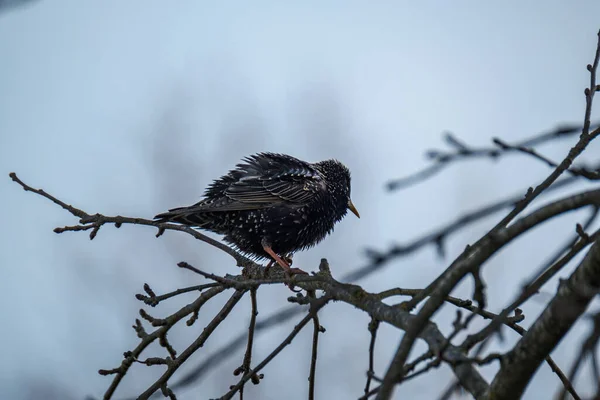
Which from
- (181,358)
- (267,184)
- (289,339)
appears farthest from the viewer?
(267,184)

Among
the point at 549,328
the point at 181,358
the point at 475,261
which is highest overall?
the point at 181,358

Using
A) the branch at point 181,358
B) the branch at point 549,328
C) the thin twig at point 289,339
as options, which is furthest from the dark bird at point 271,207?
the branch at point 549,328

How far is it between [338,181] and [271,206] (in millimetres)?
877

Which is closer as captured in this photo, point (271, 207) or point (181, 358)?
point (181, 358)

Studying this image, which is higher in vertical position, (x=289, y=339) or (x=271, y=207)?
(x=271, y=207)

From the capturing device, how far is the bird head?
650 centimetres

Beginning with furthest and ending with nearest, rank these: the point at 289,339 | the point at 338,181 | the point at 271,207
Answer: the point at 338,181, the point at 271,207, the point at 289,339

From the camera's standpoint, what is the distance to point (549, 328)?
1979 mm

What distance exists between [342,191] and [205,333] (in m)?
3.05


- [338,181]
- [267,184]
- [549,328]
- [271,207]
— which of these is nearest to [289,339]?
[549,328]

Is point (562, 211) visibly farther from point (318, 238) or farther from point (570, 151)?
point (318, 238)

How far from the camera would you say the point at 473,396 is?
2.13 metres

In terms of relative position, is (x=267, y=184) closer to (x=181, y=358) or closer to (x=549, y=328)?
(x=181, y=358)

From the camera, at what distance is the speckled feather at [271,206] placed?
5.83m
